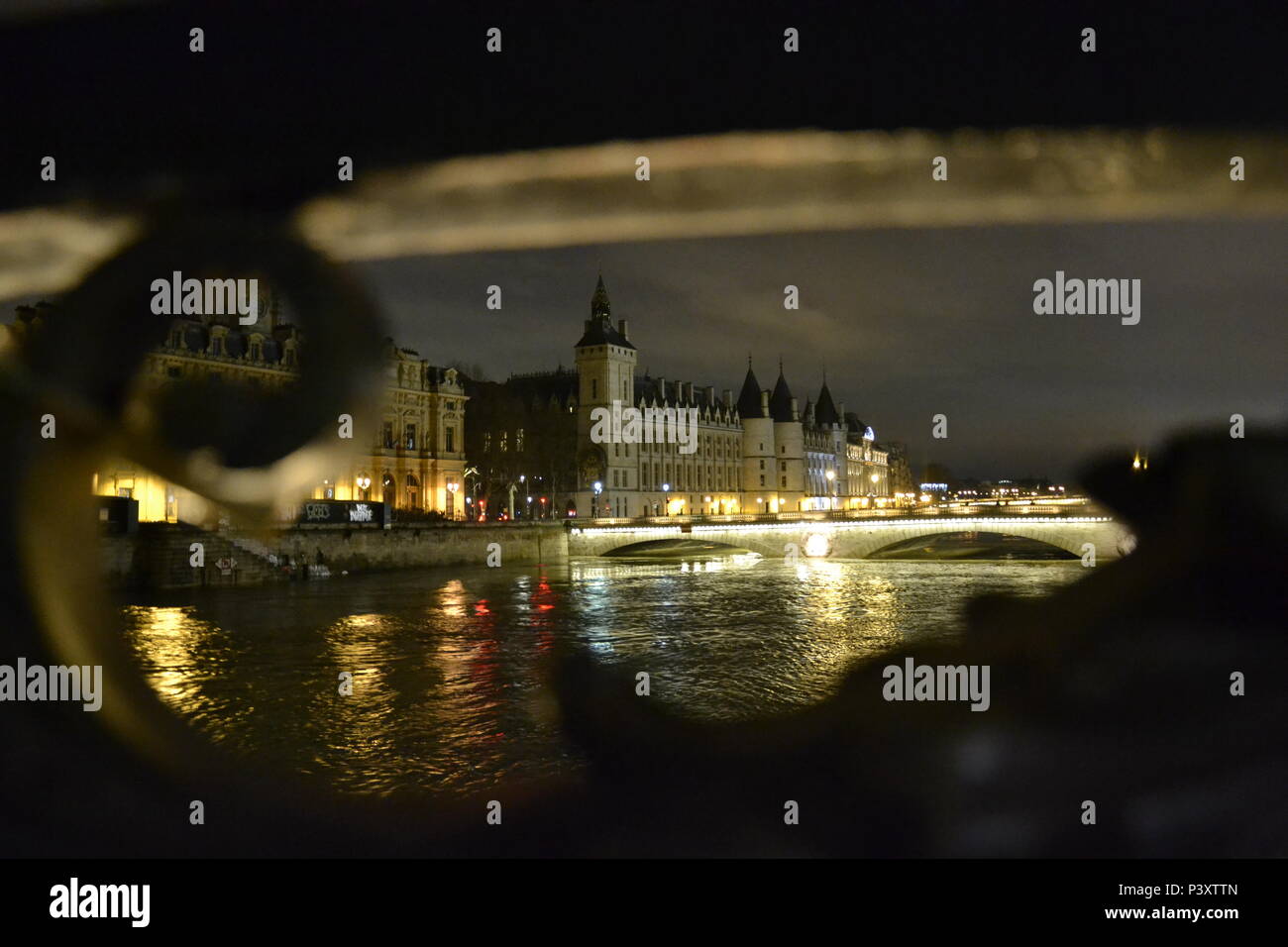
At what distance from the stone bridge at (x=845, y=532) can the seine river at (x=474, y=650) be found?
2.10 m

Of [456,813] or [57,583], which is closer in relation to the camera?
[57,583]

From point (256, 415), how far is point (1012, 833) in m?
7.05

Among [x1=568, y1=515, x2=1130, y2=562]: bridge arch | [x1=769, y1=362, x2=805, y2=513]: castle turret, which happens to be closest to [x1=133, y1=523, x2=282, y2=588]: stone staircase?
[x1=568, y1=515, x2=1130, y2=562]: bridge arch

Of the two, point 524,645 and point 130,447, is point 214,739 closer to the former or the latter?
point 130,447

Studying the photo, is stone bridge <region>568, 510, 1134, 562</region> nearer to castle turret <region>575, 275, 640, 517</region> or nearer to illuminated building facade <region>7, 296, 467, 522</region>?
illuminated building facade <region>7, 296, 467, 522</region>

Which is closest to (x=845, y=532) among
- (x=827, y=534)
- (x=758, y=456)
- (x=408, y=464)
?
(x=827, y=534)

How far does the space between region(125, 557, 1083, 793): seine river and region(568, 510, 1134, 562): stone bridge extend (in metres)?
2.10

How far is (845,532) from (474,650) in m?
30.2

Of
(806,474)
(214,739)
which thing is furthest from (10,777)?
(806,474)

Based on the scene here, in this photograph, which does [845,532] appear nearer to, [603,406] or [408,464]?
[408,464]

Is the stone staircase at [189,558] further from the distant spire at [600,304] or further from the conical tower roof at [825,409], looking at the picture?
the conical tower roof at [825,409]

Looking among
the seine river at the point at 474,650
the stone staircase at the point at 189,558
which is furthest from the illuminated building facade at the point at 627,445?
the seine river at the point at 474,650

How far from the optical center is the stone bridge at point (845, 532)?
39.2m
